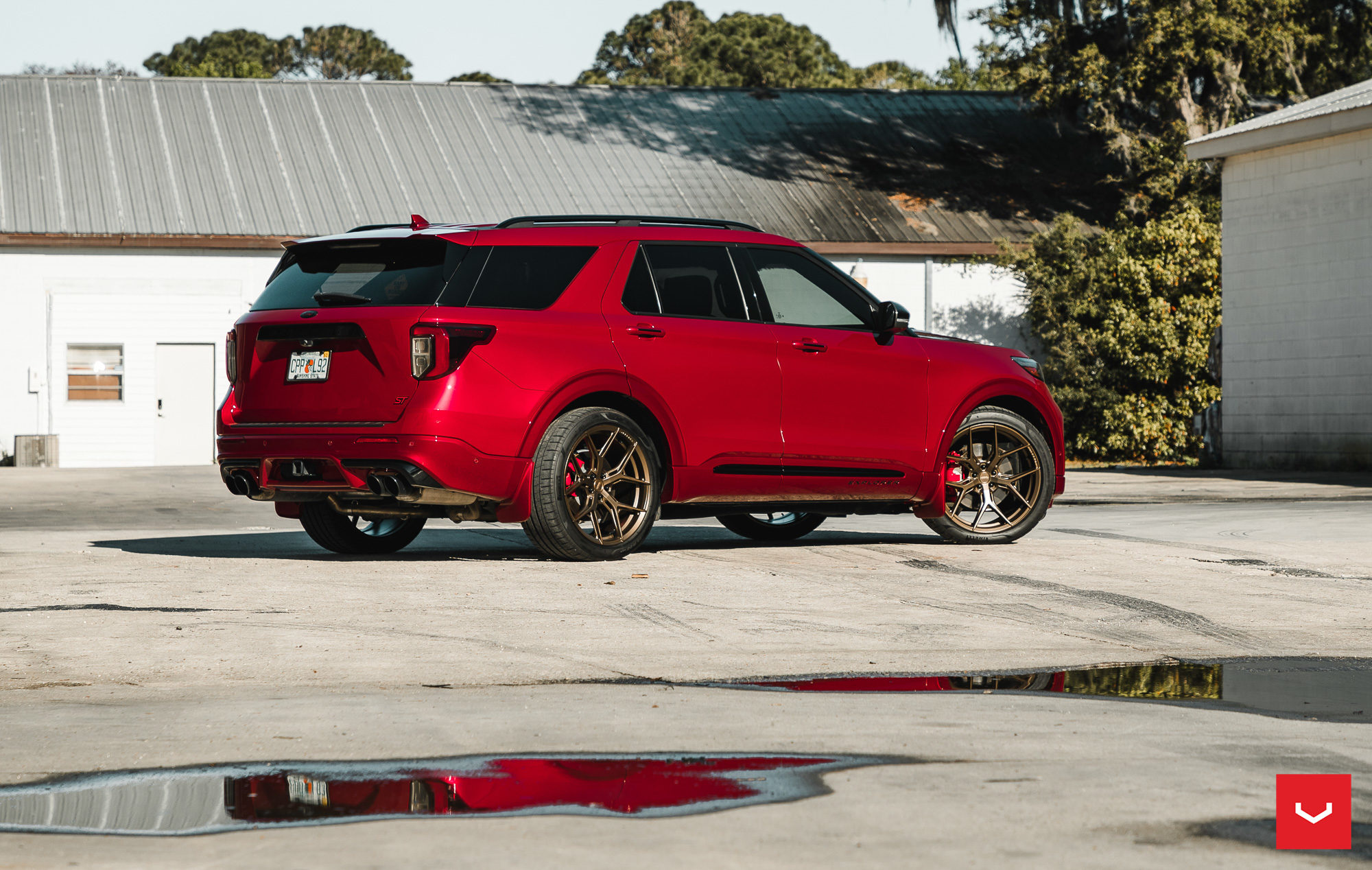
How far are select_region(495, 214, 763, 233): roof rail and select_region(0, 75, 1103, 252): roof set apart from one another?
19535mm

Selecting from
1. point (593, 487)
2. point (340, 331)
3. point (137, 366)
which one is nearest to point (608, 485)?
point (593, 487)

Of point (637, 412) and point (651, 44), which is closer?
point (637, 412)

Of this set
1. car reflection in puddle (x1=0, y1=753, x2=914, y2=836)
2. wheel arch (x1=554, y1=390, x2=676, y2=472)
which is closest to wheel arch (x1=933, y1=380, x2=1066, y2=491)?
wheel arch (x1=554, y1=390, x2=676, y2=472)

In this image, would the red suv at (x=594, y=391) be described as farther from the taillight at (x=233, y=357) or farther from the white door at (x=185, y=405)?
the white door at (x=185, y=405)

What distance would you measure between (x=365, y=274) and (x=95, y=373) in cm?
2054

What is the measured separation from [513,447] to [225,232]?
2073cm

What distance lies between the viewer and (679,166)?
105 ft

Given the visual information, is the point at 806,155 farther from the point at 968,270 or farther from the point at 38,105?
the point at 38,105

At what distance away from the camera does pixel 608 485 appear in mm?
9117

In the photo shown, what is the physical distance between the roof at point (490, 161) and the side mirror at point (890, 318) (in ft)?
64.6

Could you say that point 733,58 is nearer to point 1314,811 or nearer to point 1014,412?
point 1014,412

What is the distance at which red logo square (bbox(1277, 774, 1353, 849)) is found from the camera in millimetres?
3615

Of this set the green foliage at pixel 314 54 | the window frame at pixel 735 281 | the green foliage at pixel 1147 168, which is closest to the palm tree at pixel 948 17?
the green foliage at pixel 1147 168

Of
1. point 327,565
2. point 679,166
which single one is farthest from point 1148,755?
point 679,166
